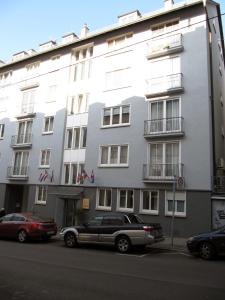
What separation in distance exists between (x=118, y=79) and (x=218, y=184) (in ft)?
33.8

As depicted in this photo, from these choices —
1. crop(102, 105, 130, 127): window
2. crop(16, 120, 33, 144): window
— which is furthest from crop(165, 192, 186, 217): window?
crop(16, 120, 33, 144): window

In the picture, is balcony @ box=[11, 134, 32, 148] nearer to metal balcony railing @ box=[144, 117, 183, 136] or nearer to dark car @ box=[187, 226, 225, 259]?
metal balcony railing @ box=[144, 117, 183, 136]

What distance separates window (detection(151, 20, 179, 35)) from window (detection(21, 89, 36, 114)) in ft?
38.8

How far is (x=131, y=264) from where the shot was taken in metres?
11.0

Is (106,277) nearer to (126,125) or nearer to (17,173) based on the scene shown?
(126,125)

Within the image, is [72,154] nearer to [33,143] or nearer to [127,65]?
[33,143]

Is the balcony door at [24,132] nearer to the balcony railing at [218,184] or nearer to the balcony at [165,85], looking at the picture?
the balcony at [165,85]

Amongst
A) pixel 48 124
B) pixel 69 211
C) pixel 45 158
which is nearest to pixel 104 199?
pixel 69 211

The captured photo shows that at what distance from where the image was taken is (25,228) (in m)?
17.1

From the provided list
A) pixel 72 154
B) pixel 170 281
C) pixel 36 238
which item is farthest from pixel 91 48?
pixel 170 281

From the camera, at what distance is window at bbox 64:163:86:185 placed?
79.0 ft

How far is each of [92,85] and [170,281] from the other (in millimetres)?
19295

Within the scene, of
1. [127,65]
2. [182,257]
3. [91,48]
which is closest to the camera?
[182,257]

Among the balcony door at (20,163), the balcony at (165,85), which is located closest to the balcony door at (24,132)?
the balcony door at (20,163)
